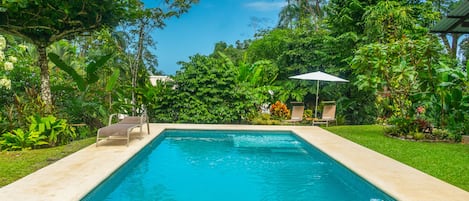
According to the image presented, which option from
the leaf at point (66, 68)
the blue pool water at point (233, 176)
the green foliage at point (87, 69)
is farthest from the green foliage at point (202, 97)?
the leaf at point (66, 68)

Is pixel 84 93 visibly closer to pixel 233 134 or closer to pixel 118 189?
pixel 233 134

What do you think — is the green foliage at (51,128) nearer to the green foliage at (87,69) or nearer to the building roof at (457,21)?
the green foliage at (87,69)

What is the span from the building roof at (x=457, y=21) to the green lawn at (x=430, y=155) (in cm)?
285

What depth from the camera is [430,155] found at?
769 centimetres

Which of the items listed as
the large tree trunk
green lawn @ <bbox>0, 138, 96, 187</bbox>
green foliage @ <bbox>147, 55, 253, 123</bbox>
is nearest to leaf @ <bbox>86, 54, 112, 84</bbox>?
the large tree trunk

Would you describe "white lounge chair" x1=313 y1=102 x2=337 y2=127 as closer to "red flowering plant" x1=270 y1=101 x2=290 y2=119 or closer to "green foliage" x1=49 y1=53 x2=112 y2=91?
"red flowering plant" x1=270 y1=101 x2=290 y2=119

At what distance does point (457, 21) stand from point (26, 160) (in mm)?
9617

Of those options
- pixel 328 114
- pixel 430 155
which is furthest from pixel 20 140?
pixel 328 114

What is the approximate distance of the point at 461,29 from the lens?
30.6ft

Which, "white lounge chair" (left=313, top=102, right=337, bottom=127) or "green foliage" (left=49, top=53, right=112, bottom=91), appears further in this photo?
"white lounge chair" (left=313, top=102, right=337, bottom=127)

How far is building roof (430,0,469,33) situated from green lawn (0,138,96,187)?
858 cm

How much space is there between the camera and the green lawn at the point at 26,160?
5.64m

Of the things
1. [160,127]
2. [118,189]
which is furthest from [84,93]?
[118,189]

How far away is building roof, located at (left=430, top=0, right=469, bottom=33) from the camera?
8140 mm
